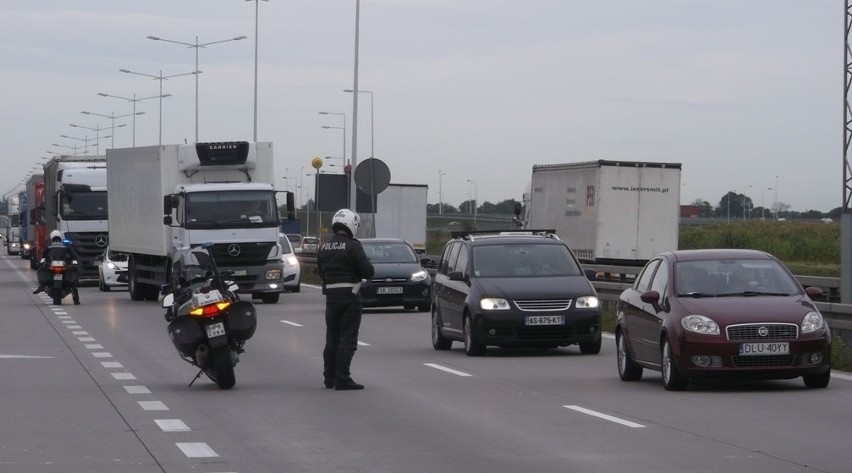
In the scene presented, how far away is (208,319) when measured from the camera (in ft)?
51.8

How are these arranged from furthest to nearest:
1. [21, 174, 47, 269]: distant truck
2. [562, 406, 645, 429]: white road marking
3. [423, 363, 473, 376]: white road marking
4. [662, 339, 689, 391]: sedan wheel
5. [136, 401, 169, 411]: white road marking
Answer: [21, 174, 47, 269]: distant truck, [423, 363, 473, 376]: white road marking, [662, 339, 689, 391]: sedan wheel, [136, 401, 169, 411]: white road marking, [562, 406, 645, 429]: white road marking

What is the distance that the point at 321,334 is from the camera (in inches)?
1014

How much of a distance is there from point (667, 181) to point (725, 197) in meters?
149

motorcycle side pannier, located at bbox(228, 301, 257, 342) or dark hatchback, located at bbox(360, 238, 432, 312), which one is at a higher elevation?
motorcycle side pannier, located at bbox(228, 301, 257, 342)

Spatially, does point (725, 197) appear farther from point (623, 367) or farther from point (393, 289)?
point (623, 367)

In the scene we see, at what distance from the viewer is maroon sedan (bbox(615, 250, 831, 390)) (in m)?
14.9

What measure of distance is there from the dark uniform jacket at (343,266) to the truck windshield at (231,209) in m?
19.0

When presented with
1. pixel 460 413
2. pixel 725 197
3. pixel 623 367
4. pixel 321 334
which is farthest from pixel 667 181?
pixel 725 197

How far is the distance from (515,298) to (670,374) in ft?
16.4

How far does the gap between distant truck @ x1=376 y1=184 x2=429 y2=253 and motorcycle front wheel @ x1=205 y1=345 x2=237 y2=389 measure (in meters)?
40.8

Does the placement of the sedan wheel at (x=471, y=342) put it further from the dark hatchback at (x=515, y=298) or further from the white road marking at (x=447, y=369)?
the white road marking at (x=447, y=369)

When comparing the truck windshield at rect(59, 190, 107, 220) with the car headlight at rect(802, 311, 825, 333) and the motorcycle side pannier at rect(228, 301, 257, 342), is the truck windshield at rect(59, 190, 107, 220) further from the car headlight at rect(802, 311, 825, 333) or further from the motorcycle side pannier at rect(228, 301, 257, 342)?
the car headlight at rect(802, 311, 825, 333)

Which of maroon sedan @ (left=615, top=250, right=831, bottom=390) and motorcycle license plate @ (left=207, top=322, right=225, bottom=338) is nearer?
maroon sedan @ (left=615, top=250, right=831, bottom=390)

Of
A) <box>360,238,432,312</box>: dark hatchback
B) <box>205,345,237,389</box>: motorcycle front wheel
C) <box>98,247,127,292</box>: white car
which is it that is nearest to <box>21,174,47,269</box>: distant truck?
<box>98,247,127,292</box>: white car
